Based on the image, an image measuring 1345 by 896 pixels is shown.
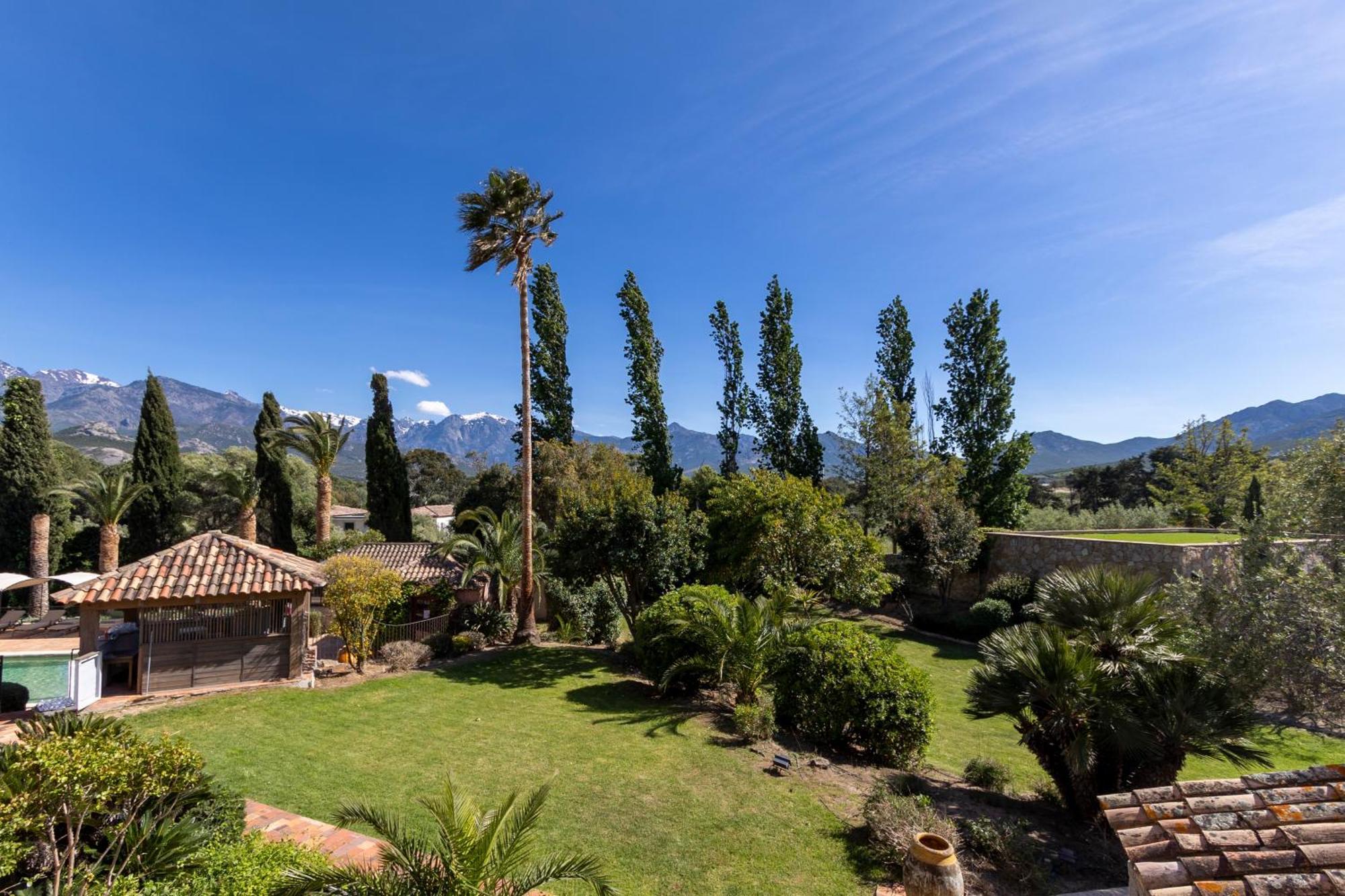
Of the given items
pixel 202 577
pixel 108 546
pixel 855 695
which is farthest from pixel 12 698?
pixel 855 695

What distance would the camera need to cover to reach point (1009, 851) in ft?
21.5

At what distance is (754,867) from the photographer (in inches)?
253

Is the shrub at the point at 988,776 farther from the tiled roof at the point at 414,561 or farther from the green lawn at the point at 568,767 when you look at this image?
the tiled roof at the point at 414,561

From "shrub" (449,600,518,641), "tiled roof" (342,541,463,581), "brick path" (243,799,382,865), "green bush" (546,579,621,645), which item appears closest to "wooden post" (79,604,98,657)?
"tiled roof" (342,541,463,581)

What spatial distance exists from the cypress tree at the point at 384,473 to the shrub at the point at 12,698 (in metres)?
22.3

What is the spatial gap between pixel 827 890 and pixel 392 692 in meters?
10.8

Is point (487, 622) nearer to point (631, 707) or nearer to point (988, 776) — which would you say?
point (631, 707)

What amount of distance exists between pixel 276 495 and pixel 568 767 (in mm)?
31163

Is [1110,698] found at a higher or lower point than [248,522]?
lower

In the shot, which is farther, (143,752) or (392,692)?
(392,692)

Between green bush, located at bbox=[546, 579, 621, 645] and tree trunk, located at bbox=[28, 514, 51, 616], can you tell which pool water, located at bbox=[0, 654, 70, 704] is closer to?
green bush, located at bbox=[546, 579, 621, 645]

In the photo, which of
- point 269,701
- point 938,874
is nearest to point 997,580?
point 938,874

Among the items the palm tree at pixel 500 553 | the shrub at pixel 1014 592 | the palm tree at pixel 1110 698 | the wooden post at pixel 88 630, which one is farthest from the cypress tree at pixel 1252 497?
the wooden post at pixel 88 630

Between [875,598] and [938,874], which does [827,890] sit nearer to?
[938,874]
